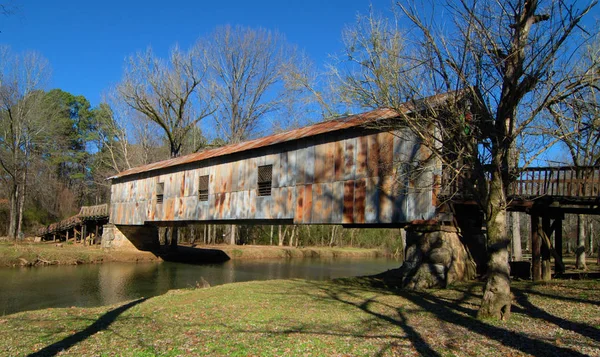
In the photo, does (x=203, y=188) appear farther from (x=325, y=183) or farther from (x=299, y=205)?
(x=325, y=183)

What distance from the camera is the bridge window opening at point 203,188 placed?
22406mm

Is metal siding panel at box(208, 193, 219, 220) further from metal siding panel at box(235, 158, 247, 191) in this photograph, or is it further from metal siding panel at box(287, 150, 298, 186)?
metal siding panel at box(287, 150, 298, 186)

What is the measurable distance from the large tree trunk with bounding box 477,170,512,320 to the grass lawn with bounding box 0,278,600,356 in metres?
0.28

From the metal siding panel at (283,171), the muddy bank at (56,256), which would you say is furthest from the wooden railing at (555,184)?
the muddy bank at (56,256)

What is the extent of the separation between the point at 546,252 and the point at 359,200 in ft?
20.0

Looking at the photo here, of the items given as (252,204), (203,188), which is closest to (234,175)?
(252,204)

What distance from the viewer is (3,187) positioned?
39500mm

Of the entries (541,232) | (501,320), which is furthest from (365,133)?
(501,320)

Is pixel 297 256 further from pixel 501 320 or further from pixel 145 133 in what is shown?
pixel 501 320

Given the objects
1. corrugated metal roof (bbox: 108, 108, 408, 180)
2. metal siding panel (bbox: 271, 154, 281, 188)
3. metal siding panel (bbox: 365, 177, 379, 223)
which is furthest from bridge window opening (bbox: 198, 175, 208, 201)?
metal siding panel (bbox: 365, 177, 379, 223)

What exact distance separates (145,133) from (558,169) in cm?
3671

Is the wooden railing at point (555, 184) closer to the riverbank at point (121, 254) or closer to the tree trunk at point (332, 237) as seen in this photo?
the riverbank at point (121, 254)

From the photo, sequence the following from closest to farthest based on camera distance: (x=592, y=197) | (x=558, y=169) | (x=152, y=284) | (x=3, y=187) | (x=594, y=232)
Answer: (x=592, y=197) < (x=558, y=169) < (x=152, y=284) < (x=3, y=187) < (x=594, y=232)

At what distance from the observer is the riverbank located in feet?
85.1
